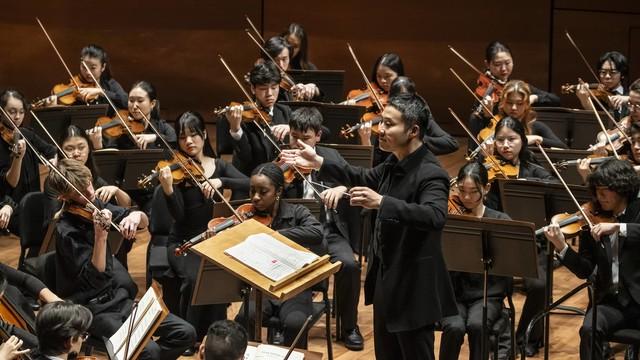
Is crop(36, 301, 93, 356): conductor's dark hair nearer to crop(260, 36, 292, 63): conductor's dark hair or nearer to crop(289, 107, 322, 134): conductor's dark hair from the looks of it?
crop(289, 107, 322, 134): conductor's dark hair

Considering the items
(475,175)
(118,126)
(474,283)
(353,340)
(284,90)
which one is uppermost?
(284,90)

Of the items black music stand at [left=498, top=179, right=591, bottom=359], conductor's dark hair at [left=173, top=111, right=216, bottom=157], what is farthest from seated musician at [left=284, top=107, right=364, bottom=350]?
black music stand at [left=498, top=179, right=591, bottom=359]

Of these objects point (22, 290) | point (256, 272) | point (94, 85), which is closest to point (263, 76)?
point (94, 85)

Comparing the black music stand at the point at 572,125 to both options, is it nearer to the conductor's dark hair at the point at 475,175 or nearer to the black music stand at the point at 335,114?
the black music stand at the point at 335,114

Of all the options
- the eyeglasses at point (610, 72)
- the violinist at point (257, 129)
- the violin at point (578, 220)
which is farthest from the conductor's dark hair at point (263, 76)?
the eyeglasses at point (610, 72)

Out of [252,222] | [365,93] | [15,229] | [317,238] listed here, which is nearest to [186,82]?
[365,93]

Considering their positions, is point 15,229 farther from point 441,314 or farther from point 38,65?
point 38,65

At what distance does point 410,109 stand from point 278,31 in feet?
19.0

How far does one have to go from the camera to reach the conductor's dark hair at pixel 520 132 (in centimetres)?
515

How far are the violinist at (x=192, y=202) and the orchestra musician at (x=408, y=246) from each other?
1.35 m

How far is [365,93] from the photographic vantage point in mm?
6332

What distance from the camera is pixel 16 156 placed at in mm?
5582

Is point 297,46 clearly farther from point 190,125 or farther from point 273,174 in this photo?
point 273,174

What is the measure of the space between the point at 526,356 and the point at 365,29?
15.7 feet
